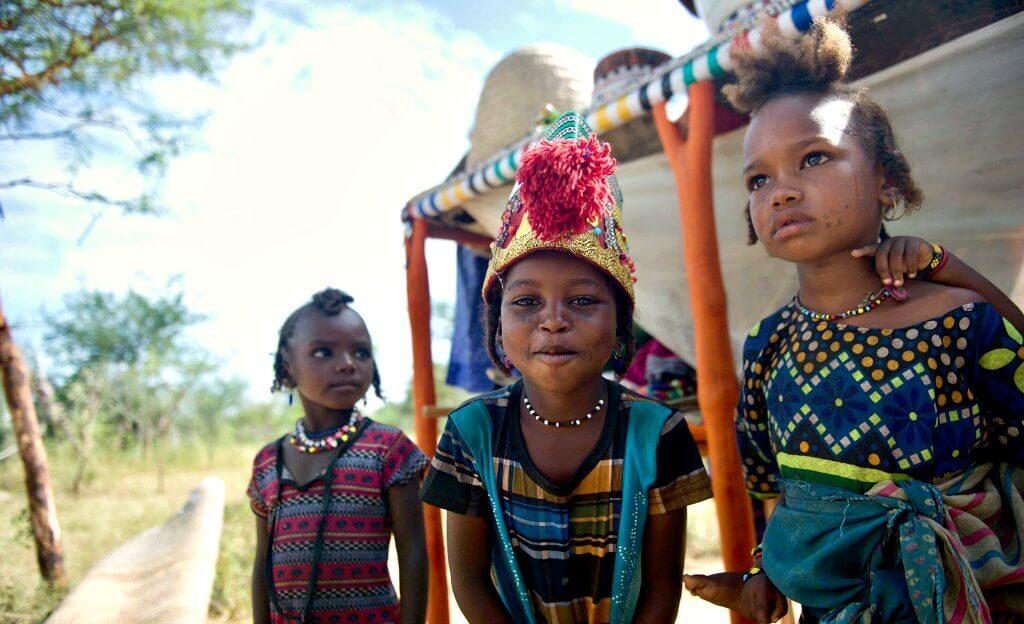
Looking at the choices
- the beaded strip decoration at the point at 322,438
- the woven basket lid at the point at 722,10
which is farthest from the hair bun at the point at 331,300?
the woven basket lid at the point at 722,10

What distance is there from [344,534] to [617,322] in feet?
3.65

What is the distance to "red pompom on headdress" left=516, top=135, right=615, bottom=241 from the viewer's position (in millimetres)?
1540

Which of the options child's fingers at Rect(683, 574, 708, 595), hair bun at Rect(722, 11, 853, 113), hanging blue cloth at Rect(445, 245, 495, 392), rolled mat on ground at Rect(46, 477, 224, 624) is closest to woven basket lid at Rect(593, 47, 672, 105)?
hanging blue cloth at Rect(445, 245, 495, 392)

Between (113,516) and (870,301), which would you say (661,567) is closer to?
(870,301)

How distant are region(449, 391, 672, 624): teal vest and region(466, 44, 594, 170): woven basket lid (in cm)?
290

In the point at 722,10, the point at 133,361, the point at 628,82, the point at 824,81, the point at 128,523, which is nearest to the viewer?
the point at 824,81

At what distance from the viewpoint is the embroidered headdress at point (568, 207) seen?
1.54 m

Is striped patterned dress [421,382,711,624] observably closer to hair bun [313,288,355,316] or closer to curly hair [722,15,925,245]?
curly hair [722,15,925,245]

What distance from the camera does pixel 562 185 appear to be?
154cm

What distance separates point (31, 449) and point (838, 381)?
553 cm

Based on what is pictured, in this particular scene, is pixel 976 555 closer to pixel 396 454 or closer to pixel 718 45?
pixel 396 454

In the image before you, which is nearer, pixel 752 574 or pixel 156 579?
pixel 752 574

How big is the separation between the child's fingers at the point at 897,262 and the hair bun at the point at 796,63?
41 cm

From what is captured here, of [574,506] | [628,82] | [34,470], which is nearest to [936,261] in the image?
[574,506]
